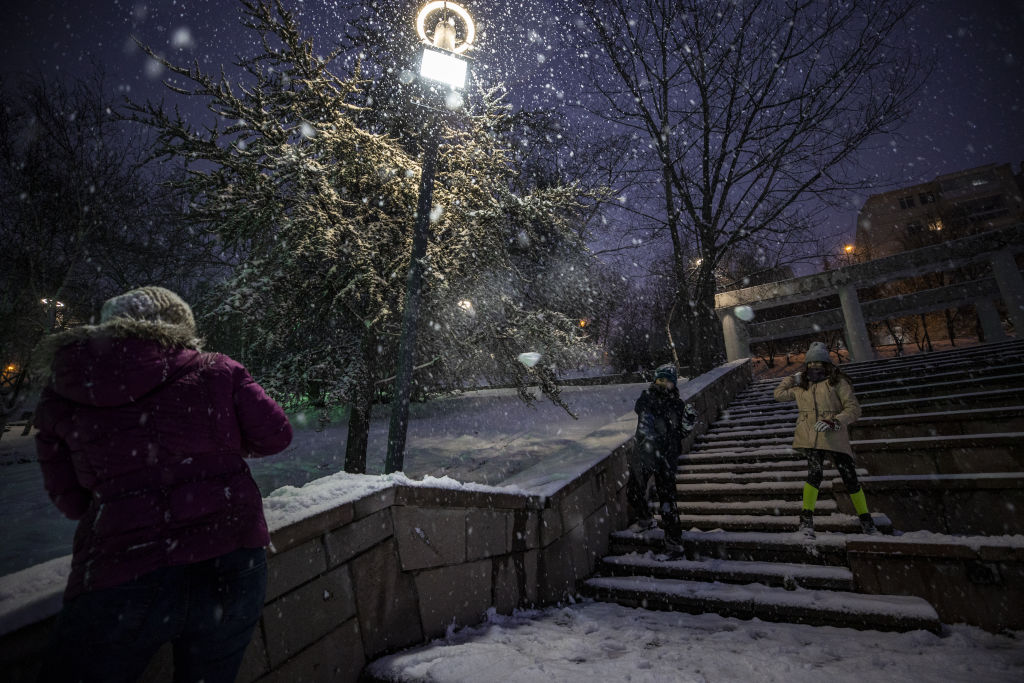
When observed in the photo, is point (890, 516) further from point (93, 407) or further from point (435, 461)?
point (435, 461)

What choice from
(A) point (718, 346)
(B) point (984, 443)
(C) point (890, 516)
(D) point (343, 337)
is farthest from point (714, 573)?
(A) point (718, 346)

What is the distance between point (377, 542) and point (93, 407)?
1.65 metres

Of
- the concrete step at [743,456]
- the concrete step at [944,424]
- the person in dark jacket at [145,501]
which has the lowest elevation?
the concrete step at [743,456]

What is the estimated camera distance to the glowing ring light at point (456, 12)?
4.66m

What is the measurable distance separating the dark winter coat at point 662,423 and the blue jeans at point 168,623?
3.83 meters

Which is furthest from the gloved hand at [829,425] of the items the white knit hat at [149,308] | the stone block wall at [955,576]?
the white knit hat at [149,308]

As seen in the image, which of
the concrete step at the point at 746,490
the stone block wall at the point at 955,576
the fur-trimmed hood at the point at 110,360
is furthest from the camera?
the concrete step at the point at 746,490

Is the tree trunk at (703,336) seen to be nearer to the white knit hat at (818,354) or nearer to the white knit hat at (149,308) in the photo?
the white knit hat at (818,354)

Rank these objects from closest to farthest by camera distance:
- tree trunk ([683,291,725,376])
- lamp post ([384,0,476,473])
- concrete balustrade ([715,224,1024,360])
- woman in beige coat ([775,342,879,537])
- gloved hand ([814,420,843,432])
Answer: woman in beige coat ([775,342,879,537]) → gloved hand ([814,420,843,432]) → lamp post ([384,0,476,473]) → concrete balustrade ([715,224,1024,360]) → tree trunk ([683,291,725,376])

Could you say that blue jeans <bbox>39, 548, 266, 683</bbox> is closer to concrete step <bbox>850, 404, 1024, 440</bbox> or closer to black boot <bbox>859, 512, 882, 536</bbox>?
black boot <bbox>859, 512, 882, 536</bbox>

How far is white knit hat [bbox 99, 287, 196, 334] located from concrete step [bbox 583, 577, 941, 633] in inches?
156

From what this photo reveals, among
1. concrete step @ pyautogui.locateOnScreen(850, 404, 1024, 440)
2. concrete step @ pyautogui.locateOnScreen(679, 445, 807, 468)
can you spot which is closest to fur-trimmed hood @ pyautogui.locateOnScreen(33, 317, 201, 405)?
concrete step @ pyautogui.locateOnScreen(679, 445, 807, 468)

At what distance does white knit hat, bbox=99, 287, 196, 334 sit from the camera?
1499 millimetres

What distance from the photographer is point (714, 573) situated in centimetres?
394
